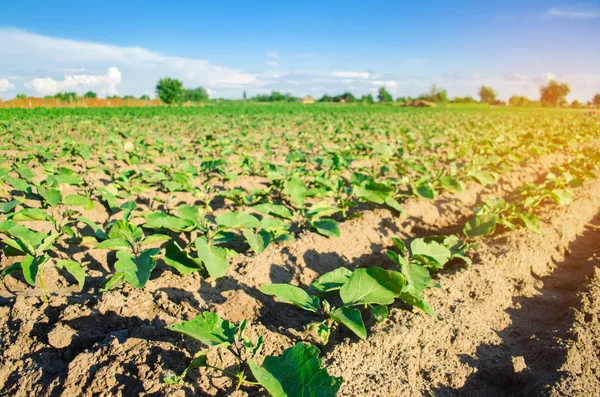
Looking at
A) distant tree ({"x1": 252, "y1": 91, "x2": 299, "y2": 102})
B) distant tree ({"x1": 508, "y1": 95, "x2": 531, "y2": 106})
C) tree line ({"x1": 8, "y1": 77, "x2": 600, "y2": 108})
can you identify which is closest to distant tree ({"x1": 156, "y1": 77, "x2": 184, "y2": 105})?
tree line ({"x1": 8, "y1": 77, "x2": 600, "y2": 108})

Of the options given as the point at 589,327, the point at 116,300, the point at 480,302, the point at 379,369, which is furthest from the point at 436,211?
the point at 116,300

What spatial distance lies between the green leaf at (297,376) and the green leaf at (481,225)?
225 centimetres

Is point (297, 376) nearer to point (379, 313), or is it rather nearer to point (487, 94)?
point (379, 313)

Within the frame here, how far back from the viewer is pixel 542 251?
3.09 m

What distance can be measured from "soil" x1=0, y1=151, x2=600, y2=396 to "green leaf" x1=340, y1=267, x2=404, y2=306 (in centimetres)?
18

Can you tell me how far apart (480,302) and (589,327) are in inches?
20.4

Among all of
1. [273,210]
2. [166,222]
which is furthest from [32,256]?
[273,210]

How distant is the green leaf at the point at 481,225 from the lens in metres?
3.06

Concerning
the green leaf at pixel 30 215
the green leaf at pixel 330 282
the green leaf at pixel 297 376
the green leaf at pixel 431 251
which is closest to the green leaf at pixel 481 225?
the green leaf at pixel 431 251

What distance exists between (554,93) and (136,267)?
91095 millimetres

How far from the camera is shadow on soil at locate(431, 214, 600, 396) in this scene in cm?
163

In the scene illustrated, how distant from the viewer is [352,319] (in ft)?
5.24

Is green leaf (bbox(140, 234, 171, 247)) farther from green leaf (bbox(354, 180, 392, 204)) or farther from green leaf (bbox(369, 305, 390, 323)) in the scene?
green leaf (bbox(354, 180, 392, 204))

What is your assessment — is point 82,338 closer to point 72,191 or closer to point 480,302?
point 480,302
